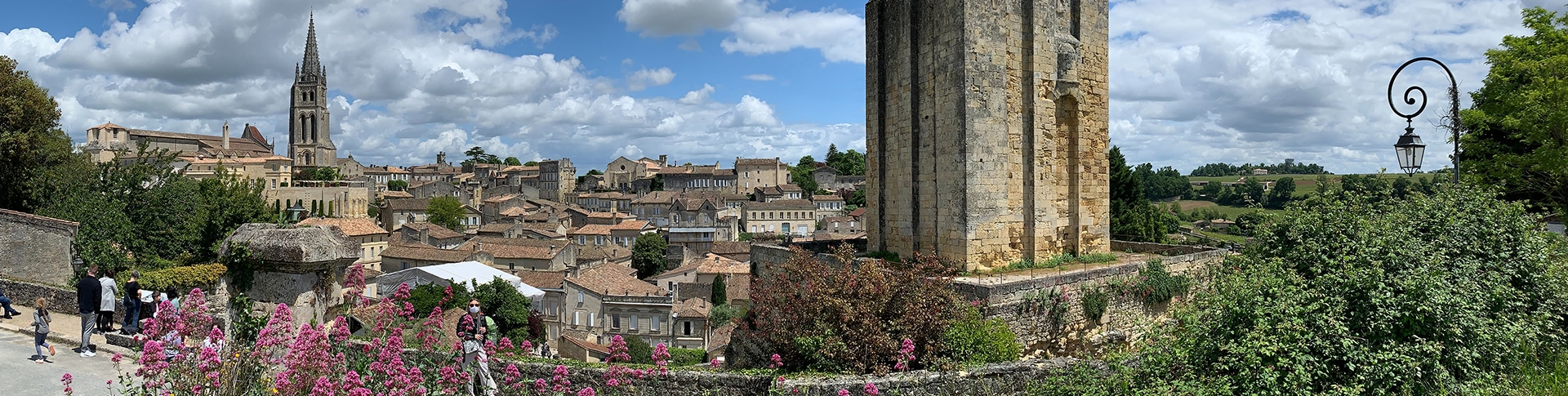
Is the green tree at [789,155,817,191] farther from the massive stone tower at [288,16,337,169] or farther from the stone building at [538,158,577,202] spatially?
the massive stone tower at [288,16,337,169]

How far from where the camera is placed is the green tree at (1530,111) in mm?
15609

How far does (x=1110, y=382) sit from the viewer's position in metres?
8.21

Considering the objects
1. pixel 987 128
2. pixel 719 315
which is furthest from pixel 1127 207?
pixel 987 128

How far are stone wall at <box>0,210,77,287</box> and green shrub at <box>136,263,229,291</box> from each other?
2410mm

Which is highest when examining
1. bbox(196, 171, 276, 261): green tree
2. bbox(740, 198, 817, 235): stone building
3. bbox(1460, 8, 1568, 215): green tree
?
bbox(1460, 8, 1568, 215): green tree

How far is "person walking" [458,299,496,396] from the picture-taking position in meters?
7.50

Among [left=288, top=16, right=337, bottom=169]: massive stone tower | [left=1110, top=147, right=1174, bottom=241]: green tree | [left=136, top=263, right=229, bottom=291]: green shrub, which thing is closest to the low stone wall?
[left=136, top=263, right=229, bottom=291]: green shrub

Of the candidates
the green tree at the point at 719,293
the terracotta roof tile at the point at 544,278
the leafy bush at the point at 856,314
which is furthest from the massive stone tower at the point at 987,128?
the terracotta roof tile at the point at 544,278

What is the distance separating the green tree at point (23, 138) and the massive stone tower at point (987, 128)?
82.0 feet

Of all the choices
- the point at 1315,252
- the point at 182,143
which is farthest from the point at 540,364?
the point at 182,143

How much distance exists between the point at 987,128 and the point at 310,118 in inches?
5307

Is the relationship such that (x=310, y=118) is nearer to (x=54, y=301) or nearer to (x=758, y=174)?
(x=758, y=174)

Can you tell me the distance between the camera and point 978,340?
10.9 meters

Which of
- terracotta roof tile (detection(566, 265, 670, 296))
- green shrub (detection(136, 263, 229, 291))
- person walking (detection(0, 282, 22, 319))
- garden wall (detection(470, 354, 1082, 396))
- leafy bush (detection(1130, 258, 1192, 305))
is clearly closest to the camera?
garden wall (detection(470, 354, 1082, 396))
